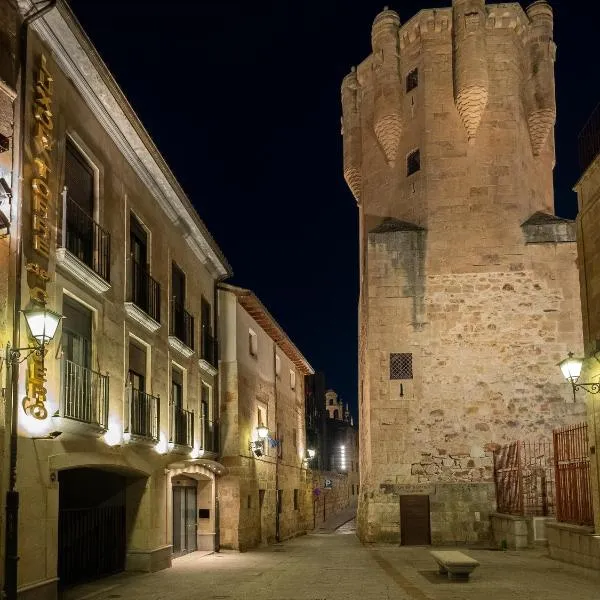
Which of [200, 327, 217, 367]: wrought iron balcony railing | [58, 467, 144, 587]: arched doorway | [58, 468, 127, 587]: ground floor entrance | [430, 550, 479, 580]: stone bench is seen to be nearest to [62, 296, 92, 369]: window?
[58, 467, 144, 587]: arched doorway

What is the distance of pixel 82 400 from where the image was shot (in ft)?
36.8

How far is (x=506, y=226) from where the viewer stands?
22625 millimetres

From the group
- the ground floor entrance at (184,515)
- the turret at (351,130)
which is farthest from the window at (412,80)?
the ground floor entrance at (184,515)

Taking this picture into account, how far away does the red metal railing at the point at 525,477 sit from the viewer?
20.0 m

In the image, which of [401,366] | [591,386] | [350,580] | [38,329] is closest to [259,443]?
[401,366]

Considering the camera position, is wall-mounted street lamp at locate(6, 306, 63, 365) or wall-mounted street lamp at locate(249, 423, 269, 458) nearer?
wall-mounted street lamp at locate(6, 306, 63, 365)

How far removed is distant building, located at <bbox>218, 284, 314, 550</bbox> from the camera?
20.4 meters

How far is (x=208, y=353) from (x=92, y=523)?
669cm

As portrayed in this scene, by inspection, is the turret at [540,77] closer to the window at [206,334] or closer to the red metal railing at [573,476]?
the window at [206,334]

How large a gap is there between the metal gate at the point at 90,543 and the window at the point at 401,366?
385 inches

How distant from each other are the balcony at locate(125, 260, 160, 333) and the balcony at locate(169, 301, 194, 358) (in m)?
1.05

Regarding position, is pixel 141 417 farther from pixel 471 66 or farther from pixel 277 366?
pixel 471 66

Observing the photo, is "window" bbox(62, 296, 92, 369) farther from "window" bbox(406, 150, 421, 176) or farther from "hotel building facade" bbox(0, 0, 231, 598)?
"window" bbox(406, 150, 421, 176)

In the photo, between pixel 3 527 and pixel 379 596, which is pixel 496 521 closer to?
pixel 379 596
